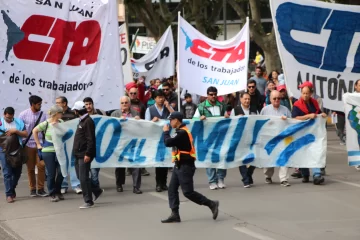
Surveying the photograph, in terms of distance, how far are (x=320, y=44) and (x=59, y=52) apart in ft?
12.4

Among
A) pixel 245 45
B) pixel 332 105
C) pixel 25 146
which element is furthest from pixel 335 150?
pixel 25 146

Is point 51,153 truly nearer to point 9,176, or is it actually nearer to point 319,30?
point 9,176

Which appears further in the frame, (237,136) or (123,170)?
(237,136)

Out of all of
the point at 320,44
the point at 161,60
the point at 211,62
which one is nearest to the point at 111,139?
the point at 320,44

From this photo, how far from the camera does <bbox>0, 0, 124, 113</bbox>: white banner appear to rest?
12.3 m

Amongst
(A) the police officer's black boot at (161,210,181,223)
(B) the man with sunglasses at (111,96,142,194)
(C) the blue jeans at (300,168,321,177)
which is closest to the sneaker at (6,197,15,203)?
(B) the man with sunglasses at (111,96,142,194)

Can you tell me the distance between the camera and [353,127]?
39.9 feet

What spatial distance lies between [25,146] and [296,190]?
4120 millimetres

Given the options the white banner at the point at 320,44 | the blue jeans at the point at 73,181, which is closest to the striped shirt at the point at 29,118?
the blue jeans at the point at 73,181

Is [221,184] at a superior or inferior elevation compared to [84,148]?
inferior

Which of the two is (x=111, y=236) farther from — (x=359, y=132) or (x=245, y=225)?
(x=359, y=132)

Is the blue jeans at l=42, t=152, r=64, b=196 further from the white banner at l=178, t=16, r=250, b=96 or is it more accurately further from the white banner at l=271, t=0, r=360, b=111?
the white banner at l=178, t=16, r=250, b=96

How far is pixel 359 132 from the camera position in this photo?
12.1 m

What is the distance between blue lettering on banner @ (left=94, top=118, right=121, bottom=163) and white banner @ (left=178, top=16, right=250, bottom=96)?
2.96 meters
